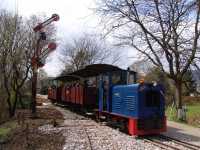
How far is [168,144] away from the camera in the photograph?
1479 centimetres

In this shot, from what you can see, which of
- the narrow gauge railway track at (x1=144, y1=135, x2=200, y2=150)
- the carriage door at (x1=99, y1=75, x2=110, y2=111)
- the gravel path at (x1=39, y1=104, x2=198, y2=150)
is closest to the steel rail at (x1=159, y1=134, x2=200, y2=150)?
the narrow gauge railway track at (x1=144, y1=135, x2=200, y2=150)

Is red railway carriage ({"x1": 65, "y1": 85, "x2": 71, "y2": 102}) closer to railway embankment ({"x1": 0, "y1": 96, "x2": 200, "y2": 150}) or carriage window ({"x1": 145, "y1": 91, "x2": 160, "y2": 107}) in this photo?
railway embankment ({"x1": 0, "y1": 96, "x2": 200, "y2": 150})

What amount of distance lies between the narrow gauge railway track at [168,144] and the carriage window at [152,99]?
1.36m

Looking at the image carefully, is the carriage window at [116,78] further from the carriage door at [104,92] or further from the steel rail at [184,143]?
the steel rail at [184,143]

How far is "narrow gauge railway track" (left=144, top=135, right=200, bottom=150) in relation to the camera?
1404 centimetres

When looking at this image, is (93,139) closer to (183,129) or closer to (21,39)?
(183,129)

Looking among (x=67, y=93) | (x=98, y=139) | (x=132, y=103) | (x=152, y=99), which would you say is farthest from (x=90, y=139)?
(x=67, y=93)

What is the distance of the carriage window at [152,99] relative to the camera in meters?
17.0

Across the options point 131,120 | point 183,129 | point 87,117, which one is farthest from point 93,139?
point 87,117

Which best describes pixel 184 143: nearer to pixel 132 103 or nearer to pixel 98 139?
pixel 132 103

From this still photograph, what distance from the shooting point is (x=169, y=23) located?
85.6 feet

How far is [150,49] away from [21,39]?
16.3m

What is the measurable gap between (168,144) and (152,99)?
9.35ft

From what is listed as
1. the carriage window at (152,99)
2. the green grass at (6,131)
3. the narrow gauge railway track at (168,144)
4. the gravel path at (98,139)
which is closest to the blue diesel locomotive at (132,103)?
the carriage window at (152,99)
